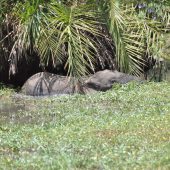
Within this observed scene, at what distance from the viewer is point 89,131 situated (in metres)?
7.19

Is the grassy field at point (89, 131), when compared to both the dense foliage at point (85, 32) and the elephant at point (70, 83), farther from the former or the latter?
the dense foliage at point (85, 32)

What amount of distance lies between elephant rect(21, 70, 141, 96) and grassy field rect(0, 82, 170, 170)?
0.71m

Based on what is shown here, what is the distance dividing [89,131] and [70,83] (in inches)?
187

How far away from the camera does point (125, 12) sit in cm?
1259

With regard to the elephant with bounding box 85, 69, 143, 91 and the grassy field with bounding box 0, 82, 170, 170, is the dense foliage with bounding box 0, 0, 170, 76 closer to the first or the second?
the elephant with bounding box 85, 69, 143, 91

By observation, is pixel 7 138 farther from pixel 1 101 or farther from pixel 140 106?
Answer: pixel 1 101

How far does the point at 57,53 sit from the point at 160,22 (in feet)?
8.88

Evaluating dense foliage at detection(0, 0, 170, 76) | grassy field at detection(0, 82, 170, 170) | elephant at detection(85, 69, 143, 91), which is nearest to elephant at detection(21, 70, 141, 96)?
elephant at detection(85, 69, 143, 91)

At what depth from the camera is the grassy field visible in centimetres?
558

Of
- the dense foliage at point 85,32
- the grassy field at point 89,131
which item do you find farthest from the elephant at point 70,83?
the grassy field at point 89,131

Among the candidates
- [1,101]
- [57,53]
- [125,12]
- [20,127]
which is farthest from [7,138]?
[125,12]

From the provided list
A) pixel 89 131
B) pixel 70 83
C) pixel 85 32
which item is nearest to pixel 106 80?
pixel 70 83

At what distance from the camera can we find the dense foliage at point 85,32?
11.8 m

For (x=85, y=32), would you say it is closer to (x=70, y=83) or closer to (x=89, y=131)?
→ (x=70, y=83)
